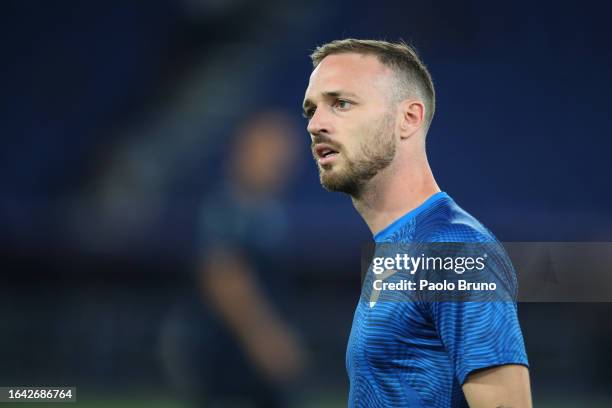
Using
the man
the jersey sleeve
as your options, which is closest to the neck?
the man

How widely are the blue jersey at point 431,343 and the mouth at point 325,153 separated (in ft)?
0.77

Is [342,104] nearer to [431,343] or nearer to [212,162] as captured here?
[431,343]

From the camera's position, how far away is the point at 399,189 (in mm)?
1594

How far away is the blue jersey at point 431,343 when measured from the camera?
4.29ft

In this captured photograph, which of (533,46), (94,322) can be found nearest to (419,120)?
(94,322)

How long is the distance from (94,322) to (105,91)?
2479 mm

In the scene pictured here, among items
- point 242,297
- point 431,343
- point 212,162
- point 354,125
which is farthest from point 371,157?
point 212,162

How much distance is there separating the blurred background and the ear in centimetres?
384

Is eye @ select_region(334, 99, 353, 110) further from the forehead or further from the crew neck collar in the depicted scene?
the crew neck collar

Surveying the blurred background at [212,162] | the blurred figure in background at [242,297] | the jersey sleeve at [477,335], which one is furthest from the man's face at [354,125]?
the blurred background at [212,162]

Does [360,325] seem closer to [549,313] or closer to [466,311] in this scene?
[466,311]

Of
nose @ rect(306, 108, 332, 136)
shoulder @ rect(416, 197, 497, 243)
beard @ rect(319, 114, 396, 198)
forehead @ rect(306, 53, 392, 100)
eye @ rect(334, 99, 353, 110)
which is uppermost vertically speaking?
forehead @ rect(306, 53, 392, 100)

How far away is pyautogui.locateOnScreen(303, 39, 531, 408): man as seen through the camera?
1.31 meters

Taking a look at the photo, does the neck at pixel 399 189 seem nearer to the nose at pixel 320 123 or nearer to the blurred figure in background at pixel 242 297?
the nose at pixel 320 123
